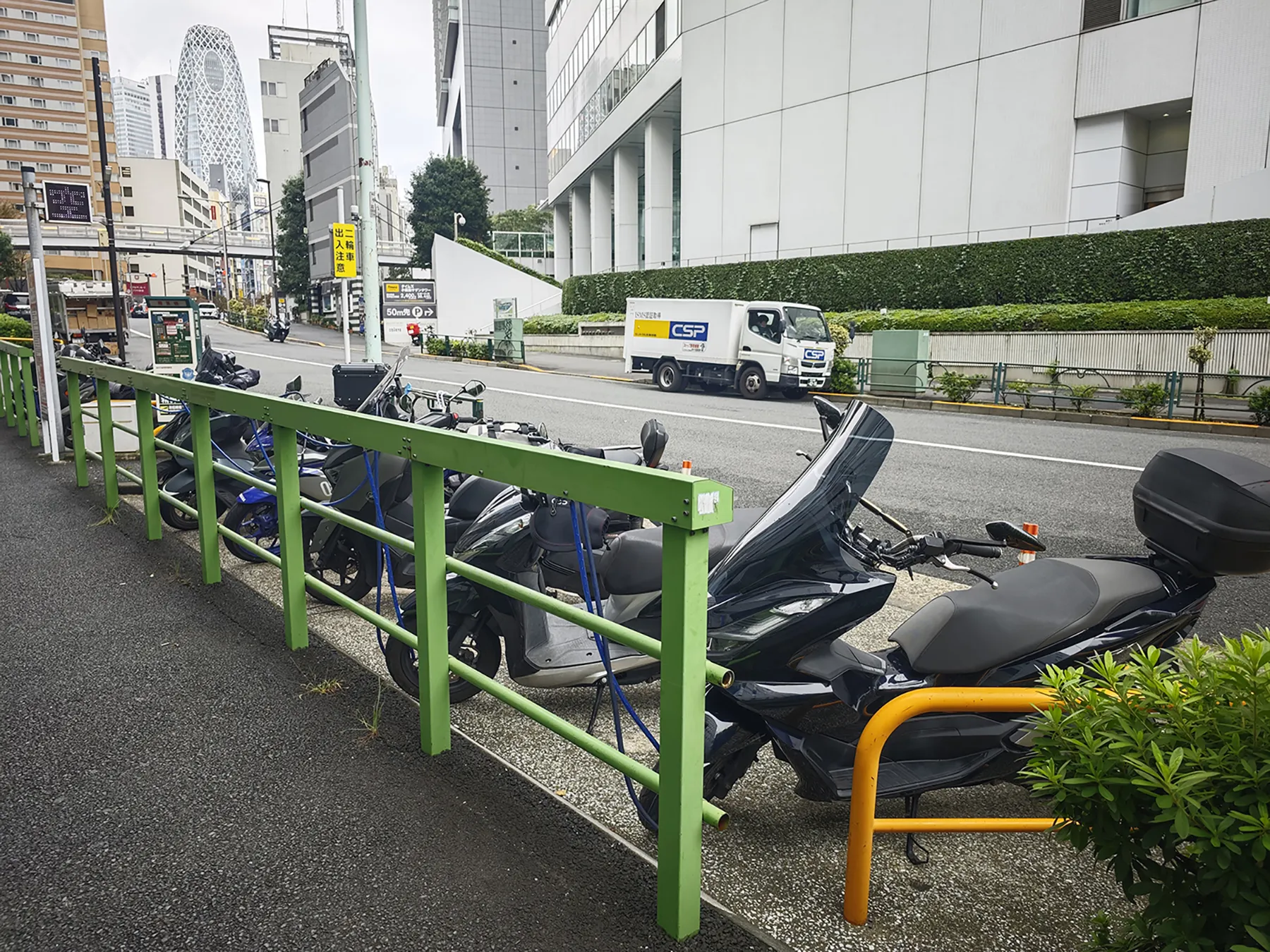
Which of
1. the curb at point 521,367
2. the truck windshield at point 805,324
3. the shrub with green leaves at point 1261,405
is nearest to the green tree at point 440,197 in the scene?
the curb at point 521,367

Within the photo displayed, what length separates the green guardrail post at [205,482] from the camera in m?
5.04

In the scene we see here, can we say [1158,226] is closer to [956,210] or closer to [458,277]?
[956,210]

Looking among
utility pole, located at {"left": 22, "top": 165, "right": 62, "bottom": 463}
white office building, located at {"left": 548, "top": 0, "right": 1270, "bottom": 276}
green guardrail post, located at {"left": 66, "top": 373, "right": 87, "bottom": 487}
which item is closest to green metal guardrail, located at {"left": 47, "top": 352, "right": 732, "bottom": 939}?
green guardrail post, located at {"left": 66, "top": 373, "right": 87, "bottom": 487}

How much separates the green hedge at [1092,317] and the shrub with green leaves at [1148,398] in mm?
4100

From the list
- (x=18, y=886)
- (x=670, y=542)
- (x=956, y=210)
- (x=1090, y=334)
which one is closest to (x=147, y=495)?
(x=18, y=886)

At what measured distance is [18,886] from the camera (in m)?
2.50

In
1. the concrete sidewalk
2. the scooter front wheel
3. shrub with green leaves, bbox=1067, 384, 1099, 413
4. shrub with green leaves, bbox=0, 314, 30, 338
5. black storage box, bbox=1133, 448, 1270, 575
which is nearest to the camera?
the concrete sidewalk

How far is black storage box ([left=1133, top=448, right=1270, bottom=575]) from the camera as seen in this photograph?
274cm

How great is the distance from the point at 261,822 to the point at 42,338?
889cm

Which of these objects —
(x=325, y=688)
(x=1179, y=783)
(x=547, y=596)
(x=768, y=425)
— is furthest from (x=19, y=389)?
(x=1179, y=783)

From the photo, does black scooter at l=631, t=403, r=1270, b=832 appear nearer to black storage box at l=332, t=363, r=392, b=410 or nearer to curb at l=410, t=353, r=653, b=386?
black storage box at l=332, t=363, r=392, b=410

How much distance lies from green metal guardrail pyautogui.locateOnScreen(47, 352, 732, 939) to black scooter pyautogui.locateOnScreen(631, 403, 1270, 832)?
39cm

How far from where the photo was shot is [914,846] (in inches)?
Result: 109

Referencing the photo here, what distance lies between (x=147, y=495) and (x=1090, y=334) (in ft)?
67.0
